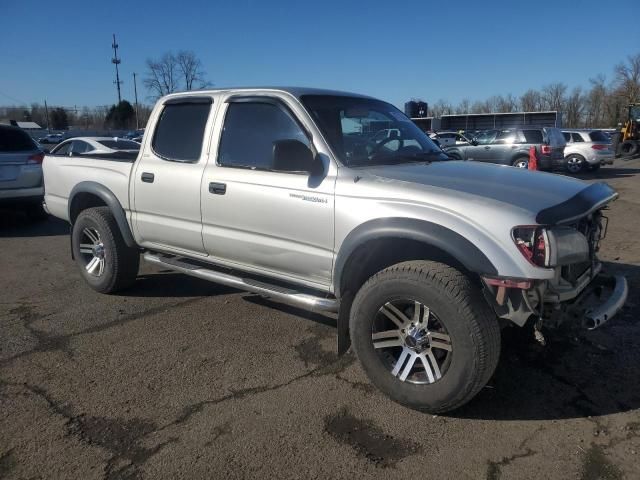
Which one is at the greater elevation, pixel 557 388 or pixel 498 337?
pixel 498 337

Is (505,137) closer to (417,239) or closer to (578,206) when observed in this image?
(578,206)

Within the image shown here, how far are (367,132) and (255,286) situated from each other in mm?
A: 1472

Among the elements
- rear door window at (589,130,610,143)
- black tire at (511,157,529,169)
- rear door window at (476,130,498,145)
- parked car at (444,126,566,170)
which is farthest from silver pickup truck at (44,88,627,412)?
rear door window at (589,130,610,143)

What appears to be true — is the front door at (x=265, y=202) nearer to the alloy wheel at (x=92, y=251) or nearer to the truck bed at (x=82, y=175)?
the truck bed at (x=82, y=175)

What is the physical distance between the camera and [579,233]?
297cm

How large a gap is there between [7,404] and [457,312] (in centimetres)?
281

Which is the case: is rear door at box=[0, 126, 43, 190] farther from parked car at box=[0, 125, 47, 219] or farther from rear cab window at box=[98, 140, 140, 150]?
rear cab window at box=[98, 140, 140, 150]

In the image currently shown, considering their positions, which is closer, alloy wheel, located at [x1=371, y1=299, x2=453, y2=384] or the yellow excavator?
alloy wheel, located at [x1=371, y1=299, x2=453, y2=384]

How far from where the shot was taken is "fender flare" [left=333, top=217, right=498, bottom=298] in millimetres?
2795

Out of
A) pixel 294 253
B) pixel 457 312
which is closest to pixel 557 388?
pixel 457 312

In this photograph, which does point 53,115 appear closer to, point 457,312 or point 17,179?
point 17,179

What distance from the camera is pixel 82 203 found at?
5500mm

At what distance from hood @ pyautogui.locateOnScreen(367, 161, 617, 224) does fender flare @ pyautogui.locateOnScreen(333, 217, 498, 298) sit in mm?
278

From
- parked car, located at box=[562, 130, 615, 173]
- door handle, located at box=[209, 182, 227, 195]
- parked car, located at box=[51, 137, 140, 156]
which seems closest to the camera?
door handle, located at box=[209, 182, 227, 195]
